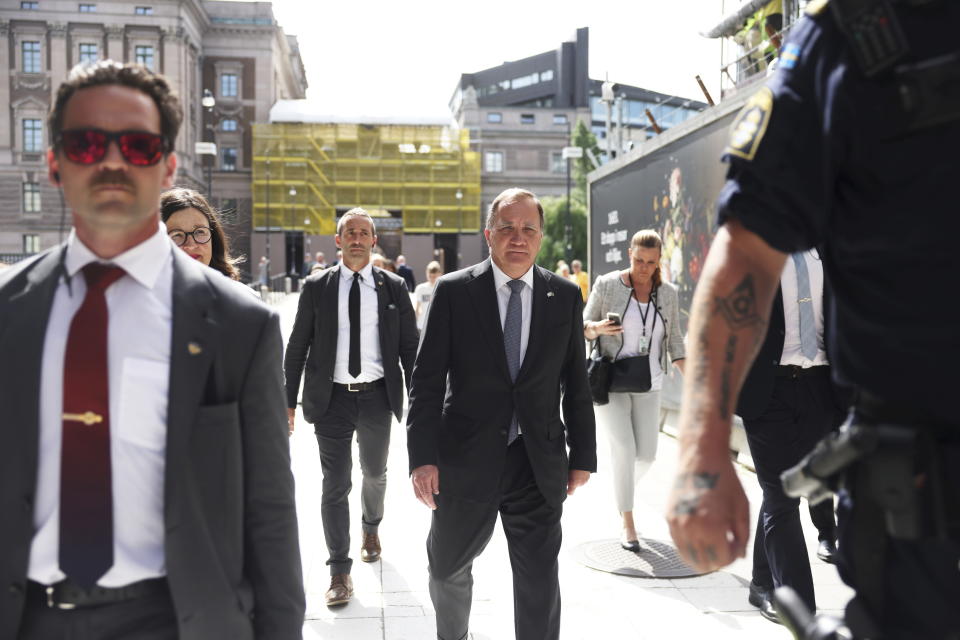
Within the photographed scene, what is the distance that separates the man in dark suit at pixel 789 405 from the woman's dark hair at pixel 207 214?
108 inches

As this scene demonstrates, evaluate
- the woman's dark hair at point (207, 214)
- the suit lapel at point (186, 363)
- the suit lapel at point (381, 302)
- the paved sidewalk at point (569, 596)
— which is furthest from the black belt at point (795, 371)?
the suit lapel at point (186, 363)

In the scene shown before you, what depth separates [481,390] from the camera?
4.14 metres

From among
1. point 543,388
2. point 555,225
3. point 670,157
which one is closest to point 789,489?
point 543,388

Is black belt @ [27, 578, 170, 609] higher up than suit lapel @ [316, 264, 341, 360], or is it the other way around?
suit lapel @ [316, 264, 341, 360]

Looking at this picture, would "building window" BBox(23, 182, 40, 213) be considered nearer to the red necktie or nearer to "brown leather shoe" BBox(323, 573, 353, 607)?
"brown leather shoe" BBox(323, 573, 353, 607)

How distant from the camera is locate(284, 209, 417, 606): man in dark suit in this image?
6.08 metres

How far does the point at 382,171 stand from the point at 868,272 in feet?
256

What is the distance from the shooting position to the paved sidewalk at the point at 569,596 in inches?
199

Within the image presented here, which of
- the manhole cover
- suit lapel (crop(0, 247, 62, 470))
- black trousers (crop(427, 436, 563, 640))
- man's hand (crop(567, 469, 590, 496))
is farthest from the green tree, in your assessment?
suit lapel (crop(0, 247, 62, 470))

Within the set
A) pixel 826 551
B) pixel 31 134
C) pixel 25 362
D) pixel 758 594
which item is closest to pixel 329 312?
pixel 758 594

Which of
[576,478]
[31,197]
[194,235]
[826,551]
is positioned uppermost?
[31,197]

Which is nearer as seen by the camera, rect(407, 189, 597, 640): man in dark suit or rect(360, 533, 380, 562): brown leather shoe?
rect(407, 189, 597, 640): man in dark suit

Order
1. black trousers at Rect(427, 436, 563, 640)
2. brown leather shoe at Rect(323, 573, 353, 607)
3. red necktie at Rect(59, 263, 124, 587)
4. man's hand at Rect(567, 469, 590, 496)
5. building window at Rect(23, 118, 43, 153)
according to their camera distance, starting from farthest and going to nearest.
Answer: building window at Rect(23, 118, 43, 153), brown leather shoe at Rect(323, 573, 353, 607), man's hand at Rect(567, 469, 590, 496), black trousers at Rect(427, 436, 563, 640), red necktie at Rect(59, 263, 124, 587)

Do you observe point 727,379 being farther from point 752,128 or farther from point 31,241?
point 31,241
